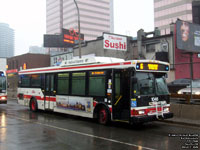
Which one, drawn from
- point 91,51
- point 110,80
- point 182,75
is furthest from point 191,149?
point 91,51

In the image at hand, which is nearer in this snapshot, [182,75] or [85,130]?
[85,130]

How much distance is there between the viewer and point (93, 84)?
12039 millimetres

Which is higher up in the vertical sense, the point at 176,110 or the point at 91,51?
the point at 91,51

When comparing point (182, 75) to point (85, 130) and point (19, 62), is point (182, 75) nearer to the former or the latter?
point (85, 130)

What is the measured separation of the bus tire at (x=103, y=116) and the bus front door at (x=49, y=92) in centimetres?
402

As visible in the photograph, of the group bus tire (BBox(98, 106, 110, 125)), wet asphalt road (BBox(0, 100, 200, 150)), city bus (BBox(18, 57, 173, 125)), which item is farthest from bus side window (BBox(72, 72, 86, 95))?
wet asphalt road (BBox(0, 100, 200, 150))

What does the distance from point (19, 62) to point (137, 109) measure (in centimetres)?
4919

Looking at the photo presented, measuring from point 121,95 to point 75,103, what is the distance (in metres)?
3.33

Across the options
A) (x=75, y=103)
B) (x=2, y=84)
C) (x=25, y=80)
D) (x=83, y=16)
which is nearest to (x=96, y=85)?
(x=75, y=103)

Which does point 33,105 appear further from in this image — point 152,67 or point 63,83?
point 152,67

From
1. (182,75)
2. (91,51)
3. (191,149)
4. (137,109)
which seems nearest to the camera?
(191,149)

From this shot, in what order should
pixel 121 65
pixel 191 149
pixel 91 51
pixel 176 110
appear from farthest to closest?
pixel 91 51
pixel 176 110
pixel 121 65
pixel 191 149

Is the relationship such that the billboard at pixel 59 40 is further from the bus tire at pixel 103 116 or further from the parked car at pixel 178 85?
the bus tire at pixel 103 116

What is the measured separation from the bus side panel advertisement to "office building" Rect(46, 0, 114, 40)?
125 m
